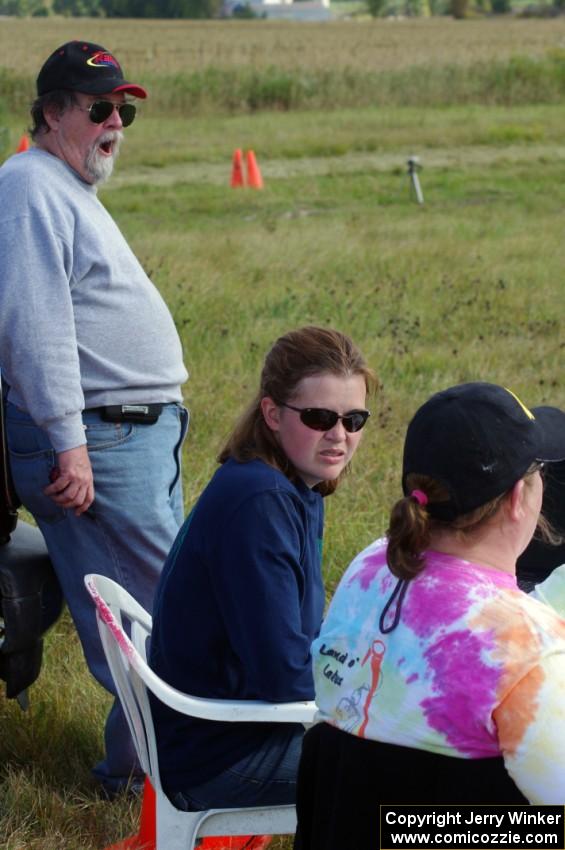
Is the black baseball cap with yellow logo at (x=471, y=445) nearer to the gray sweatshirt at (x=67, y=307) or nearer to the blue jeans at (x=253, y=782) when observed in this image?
the blue jeans at (x=253, y=782)

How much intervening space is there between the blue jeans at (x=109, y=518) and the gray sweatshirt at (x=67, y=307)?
90 mm

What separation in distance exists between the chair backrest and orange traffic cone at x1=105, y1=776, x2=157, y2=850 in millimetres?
240

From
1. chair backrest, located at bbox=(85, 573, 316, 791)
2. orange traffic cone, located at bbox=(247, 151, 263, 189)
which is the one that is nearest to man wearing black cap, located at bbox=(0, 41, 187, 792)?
chair backrest, located at bbox=(85, 573, 316, 791)

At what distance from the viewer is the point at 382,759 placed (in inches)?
81.0

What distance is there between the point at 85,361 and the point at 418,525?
4.99 ft

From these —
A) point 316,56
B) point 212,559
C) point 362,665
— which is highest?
point 362,665

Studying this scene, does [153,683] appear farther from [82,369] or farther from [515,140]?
[515,140]

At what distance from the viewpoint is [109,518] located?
3373 millimetres

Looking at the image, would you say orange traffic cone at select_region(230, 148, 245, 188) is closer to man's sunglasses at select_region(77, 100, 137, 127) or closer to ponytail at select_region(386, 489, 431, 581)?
man's sunglasses at select_region(77, 100, 137, 127)

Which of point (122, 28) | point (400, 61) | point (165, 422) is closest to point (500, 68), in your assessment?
point (400, 61)

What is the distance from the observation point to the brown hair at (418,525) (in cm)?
202

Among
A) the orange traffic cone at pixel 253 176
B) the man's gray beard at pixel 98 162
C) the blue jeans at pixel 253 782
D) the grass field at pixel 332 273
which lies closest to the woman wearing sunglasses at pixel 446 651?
the blue jeans at pixel 253 782

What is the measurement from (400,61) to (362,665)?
34785mm

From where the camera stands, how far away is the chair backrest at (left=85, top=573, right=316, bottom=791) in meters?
2.60
